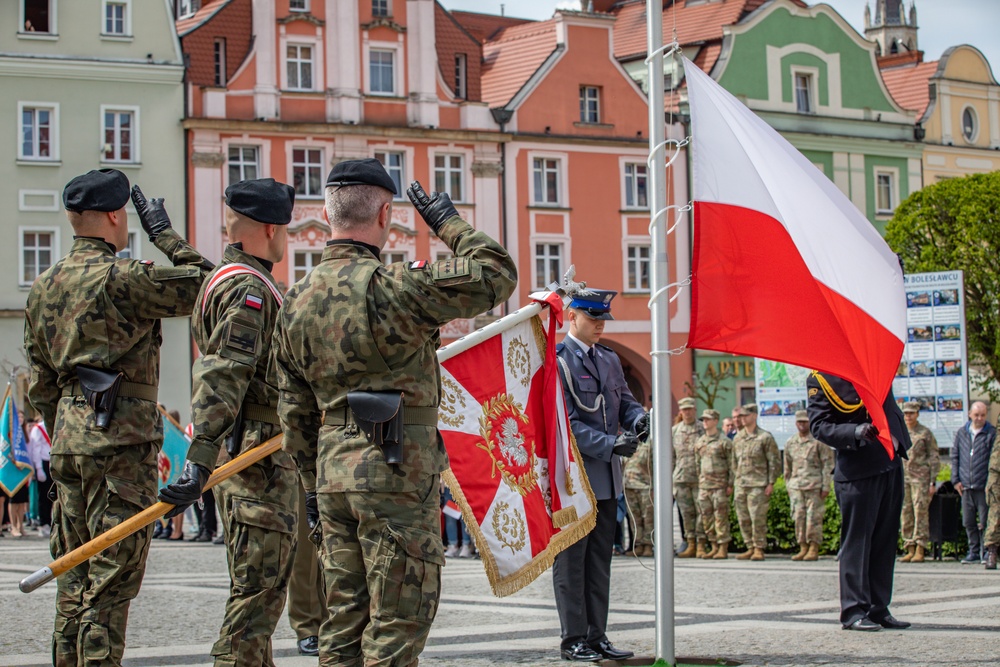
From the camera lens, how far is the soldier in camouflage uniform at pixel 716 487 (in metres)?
19.4

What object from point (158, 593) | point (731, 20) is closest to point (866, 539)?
point (158, 593)

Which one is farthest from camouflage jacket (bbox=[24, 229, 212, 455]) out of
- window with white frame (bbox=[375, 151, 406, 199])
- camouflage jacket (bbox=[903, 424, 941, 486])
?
window with white frame (bbox=[375, 151, 406, 199])

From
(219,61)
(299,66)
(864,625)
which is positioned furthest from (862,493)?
(219,61)

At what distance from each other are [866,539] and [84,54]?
33.7 meters

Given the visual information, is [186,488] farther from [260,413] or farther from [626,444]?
[626,444]

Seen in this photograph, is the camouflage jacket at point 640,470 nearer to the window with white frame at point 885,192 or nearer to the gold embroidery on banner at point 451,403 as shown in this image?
the gold embroidery on banner at point 451,403

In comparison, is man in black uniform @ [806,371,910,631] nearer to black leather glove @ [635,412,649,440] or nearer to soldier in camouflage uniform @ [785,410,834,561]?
black leather glove @ [635,412,649,440]

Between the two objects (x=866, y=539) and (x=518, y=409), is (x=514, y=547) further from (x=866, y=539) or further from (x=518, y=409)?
(x=866, y=539)

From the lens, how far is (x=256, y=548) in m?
6.33

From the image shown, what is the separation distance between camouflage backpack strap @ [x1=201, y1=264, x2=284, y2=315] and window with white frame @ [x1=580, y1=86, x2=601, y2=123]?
39.9 meters

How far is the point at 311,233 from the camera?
40281 mm

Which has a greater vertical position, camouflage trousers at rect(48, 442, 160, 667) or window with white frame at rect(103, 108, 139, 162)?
window with white frame at rect(103, 108, 139, 162)

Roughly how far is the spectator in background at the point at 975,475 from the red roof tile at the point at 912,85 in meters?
37.1

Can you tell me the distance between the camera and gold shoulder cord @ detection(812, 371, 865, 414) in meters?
9.90
